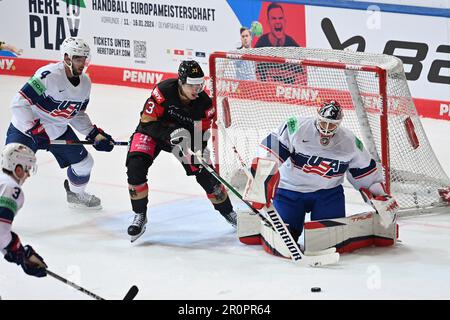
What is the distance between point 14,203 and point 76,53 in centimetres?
211

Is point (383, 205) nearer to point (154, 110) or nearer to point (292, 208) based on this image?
point (292, 208)

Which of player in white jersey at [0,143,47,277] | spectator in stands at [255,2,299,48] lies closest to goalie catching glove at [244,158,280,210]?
player in white jersey at [0,143,47,277]

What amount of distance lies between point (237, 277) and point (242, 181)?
1757 mm

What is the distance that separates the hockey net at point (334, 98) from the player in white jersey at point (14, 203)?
7.85ft

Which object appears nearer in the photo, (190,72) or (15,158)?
(15,158)

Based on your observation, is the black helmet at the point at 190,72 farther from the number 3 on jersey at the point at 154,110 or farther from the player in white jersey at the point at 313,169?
the player in white jersey at the point at 313,169

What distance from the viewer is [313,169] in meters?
6.73

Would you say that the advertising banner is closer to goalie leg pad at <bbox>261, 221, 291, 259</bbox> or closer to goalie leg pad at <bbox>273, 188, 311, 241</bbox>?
goalie leg pad at <bbox>273, 188, 311, 241</bbox>

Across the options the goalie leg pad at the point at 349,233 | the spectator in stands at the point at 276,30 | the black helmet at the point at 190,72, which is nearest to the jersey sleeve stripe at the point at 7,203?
the black helmet at the point at 190,72

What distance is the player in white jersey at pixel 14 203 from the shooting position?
206 inches

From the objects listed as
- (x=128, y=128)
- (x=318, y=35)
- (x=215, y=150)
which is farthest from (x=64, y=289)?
(x=318, y=35)

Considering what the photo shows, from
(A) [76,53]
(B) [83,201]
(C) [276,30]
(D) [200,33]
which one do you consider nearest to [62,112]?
(A) [76,53]

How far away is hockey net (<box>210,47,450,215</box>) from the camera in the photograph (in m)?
7.39

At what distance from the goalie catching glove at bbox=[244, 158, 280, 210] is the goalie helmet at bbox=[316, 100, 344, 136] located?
0.34 meters
